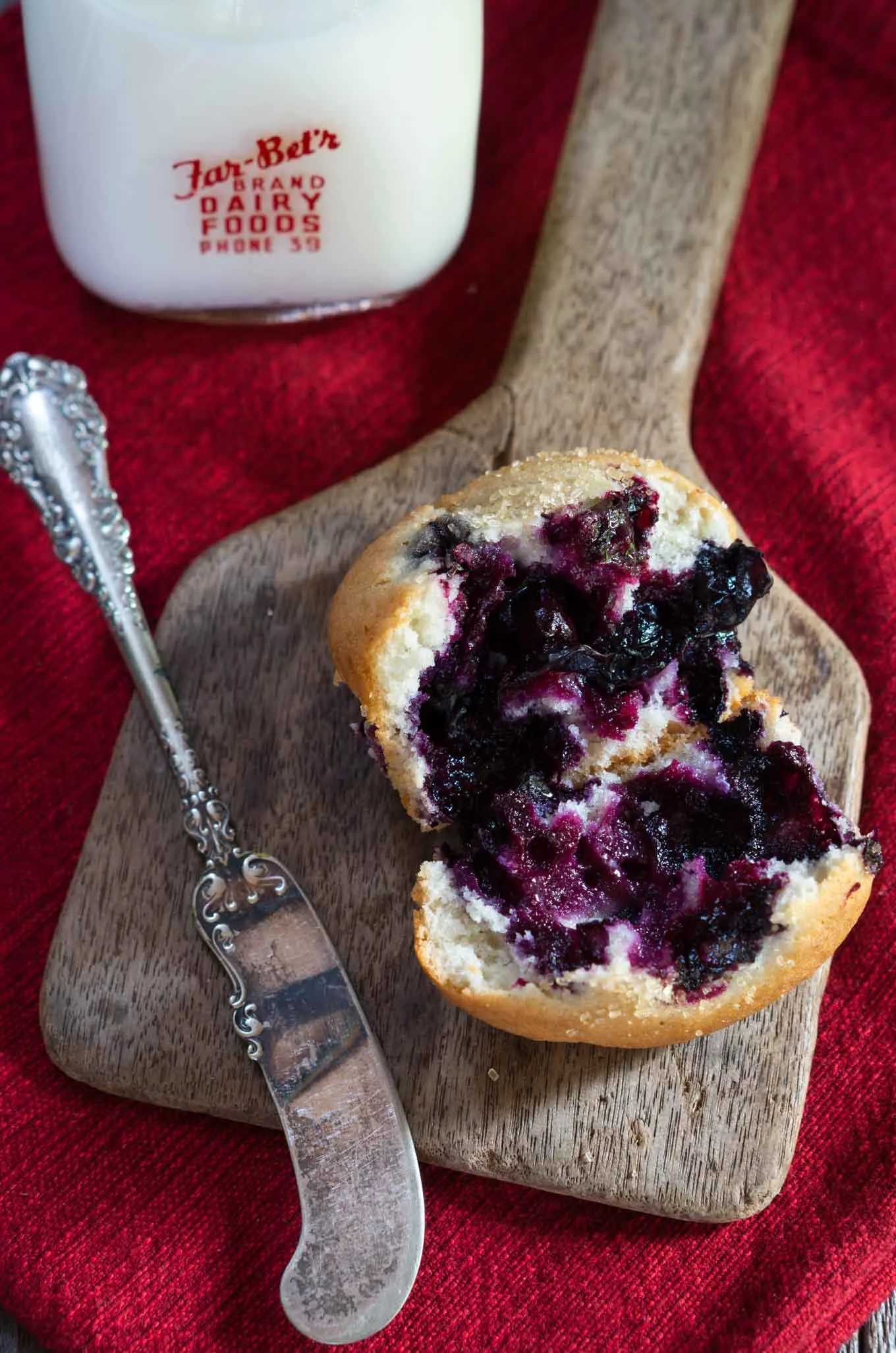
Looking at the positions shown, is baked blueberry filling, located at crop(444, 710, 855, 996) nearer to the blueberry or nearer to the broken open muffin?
the broken open muffin

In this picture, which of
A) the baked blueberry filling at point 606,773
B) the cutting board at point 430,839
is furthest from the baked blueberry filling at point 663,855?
the cutting board at point 430,839

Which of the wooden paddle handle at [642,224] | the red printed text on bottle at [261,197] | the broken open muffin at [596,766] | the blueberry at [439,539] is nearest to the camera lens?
the broken open muffin at [596,766]

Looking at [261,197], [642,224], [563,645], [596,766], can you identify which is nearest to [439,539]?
[563,645]

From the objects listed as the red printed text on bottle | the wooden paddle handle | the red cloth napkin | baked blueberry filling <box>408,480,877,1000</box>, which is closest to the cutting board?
the wooden paddle handle

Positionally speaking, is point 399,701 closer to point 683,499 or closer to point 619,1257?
point 683,499

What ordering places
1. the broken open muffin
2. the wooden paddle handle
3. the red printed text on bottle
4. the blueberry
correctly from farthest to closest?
1. the wooden paddle handle
2. the red printed text on bottle
3. the blueberry
4. the broken open muffin

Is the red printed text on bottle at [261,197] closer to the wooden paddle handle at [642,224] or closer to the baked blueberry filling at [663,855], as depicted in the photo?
the wooden paddle handle at [642,224]

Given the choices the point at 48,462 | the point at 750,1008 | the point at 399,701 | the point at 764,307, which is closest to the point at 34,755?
the point at 48,462
